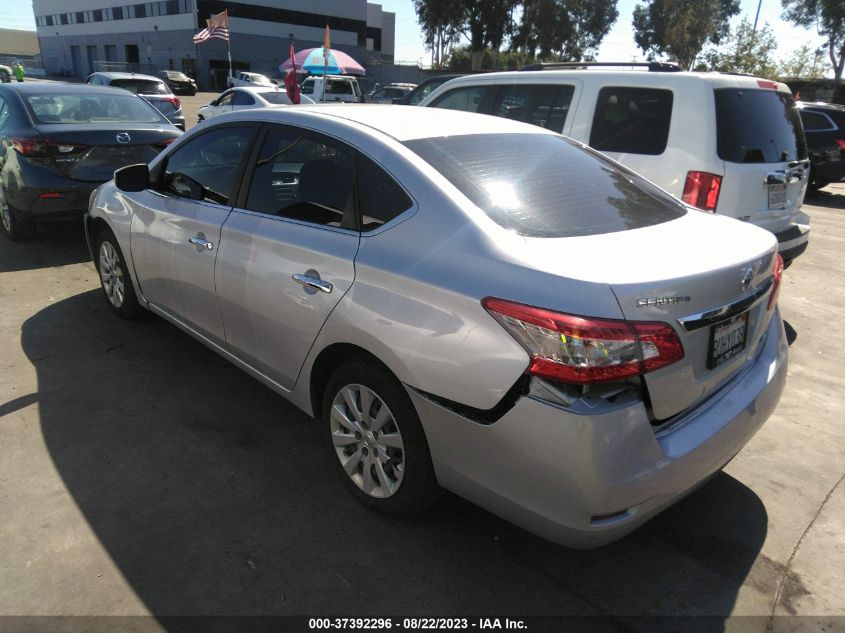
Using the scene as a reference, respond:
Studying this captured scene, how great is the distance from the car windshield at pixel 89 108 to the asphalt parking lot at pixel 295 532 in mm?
3727

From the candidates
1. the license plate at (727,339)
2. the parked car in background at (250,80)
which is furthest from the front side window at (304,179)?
the parked car in background at (250,80)

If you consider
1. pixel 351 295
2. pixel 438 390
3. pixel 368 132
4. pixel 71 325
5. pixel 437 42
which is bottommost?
pixel 71 325

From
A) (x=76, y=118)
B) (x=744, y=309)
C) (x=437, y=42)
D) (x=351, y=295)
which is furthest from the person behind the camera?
(x=437, y=42)

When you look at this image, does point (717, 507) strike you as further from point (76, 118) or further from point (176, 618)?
point (76, 118)

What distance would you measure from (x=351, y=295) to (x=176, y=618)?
135 centimetres

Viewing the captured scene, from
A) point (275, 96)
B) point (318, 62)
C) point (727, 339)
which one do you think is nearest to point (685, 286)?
point (727, 339)

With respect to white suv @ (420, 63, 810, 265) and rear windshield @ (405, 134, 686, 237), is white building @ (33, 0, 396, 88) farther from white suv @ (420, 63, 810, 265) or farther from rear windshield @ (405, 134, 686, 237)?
rear windshield @ (405, 134, 686, 237)

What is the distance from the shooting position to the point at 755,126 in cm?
459

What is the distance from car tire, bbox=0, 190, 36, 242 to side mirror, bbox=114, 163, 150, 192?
315 centimetres

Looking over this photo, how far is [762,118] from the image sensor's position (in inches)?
183

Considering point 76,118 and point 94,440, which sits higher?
point 76,118

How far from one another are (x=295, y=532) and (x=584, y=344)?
60.3 inches

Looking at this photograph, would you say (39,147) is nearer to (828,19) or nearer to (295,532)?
(295,532)

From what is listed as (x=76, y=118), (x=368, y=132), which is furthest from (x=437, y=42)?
(x=368, y=132)
